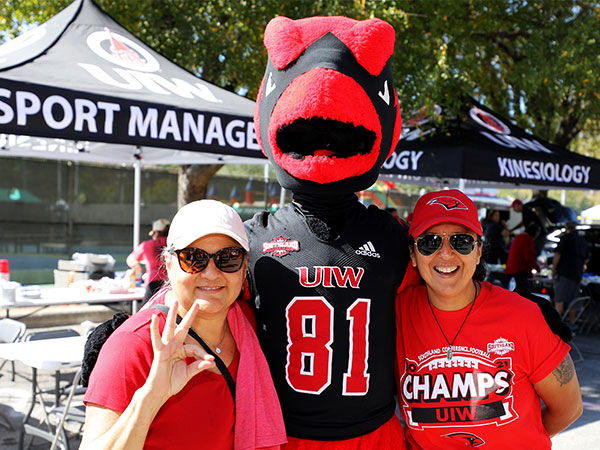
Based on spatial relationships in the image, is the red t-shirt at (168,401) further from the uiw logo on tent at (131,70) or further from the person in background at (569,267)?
the person in background at (569,267)

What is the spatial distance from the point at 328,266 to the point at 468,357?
24.2 inches

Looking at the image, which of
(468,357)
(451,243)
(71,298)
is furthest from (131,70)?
(468,357)

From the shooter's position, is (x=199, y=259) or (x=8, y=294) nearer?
(x=199, y=259)

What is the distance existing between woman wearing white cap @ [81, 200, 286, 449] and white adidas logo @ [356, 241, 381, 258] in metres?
0.54

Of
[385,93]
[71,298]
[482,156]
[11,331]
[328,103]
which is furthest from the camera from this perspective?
[71,298]

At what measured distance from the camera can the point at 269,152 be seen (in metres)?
2.34

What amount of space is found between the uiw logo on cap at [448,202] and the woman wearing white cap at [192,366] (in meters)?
0.80

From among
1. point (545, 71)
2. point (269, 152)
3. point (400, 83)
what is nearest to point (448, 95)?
point (400, 83)

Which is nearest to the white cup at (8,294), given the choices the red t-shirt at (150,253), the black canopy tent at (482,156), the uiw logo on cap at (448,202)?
the red t-shirt at (150,253)

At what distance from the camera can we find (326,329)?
2.19 metres

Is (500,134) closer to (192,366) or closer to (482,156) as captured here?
(482,156)

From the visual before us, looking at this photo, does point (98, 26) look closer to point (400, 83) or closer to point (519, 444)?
point (400, 83)

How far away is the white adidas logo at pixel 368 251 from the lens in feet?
7.41

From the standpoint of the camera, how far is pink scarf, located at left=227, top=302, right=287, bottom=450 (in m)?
1.82
